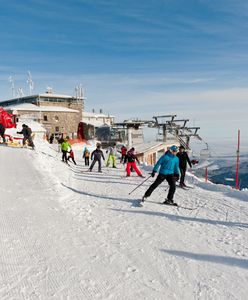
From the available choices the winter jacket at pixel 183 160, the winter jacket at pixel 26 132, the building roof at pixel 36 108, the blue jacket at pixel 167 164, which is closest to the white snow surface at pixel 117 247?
the blue jacket at pixel 167 164

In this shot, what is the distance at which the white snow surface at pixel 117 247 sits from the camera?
3.78m

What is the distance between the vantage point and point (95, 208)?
7781 millimetres

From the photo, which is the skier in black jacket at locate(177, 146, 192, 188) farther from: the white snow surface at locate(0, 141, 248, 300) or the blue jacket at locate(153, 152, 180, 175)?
the blue jacket at locate(153, 152, 180, 175)

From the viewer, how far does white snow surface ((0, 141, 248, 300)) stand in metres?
3.78

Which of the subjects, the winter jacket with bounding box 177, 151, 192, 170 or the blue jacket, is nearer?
the blue jacket

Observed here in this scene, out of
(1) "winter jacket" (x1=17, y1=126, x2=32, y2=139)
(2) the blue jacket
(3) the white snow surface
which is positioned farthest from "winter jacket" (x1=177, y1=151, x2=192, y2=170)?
(1) "winter jacket" (x1=17, y1=126, x2=32, y2=139)

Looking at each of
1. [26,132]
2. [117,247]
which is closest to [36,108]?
[26,132]

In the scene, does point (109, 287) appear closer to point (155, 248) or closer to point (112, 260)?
point (112, 260)

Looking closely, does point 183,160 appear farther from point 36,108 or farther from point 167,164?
point 36,108

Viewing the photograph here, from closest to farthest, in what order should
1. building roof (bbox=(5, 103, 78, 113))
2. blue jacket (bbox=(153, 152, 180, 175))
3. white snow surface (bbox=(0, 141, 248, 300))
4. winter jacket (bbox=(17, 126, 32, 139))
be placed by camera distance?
white snow surface (bbox=(0, 141, 248, 300))
blue jacket (bbox=(153, 152, 180, 175))
winter jacket (bbox=(17, 126, 32, 139))
building roof (bbox=(5, 103, 78, 113))

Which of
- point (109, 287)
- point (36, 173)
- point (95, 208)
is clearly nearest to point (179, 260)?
point (109, 287)

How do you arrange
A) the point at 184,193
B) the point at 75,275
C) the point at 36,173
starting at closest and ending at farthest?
the point at 75,275 → the point at 184,193 → the point at 36,173

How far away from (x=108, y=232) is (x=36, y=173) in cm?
658

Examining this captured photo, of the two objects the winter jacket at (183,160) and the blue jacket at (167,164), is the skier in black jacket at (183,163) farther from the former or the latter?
the blue jacket at (167,164)
